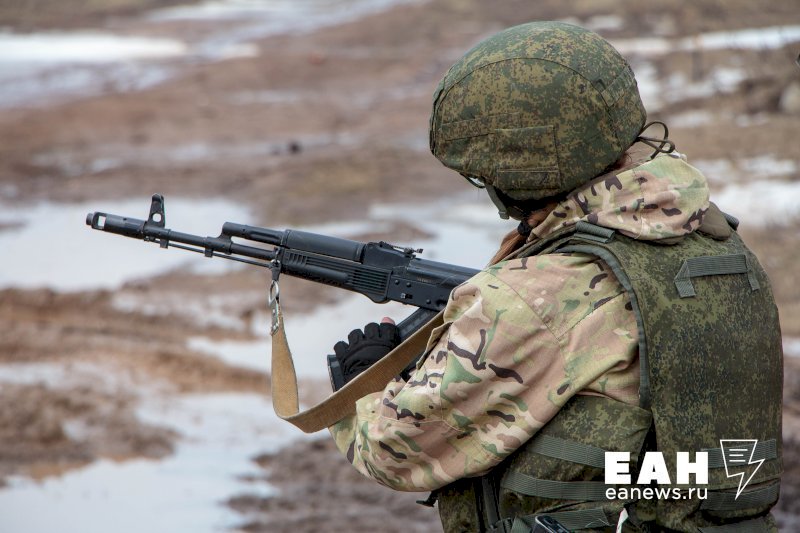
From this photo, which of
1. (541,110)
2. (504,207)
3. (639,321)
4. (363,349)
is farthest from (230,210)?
(639,321)

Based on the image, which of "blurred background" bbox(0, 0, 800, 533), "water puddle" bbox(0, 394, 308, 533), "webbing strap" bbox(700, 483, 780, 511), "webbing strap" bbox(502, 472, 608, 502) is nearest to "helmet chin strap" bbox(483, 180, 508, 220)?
"webbing strap" bbox(502, 472, 608, 502)

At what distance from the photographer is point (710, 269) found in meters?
2.14

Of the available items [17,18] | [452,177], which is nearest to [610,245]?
[452,177]

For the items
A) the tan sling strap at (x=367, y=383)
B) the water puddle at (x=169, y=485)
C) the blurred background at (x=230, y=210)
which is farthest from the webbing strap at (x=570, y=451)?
the water puddle at (x=169, y=485)

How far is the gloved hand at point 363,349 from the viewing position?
103 inches

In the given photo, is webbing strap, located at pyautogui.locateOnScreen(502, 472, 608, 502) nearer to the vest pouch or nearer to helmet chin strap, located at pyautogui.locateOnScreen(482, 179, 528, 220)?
the vest pouch

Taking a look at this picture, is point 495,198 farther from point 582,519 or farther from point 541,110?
point 582,519

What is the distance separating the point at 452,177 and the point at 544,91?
10.6 metres

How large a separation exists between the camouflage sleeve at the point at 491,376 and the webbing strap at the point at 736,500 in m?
0.33

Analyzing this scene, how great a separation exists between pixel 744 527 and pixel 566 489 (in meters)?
0.41

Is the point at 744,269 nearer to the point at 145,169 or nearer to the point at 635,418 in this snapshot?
the point at 635,418

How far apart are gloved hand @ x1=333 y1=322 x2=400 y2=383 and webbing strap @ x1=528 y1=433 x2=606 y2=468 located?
59 centimetres

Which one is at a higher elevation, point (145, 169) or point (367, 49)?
point (367, 49)

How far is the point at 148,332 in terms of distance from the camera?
827 cm
